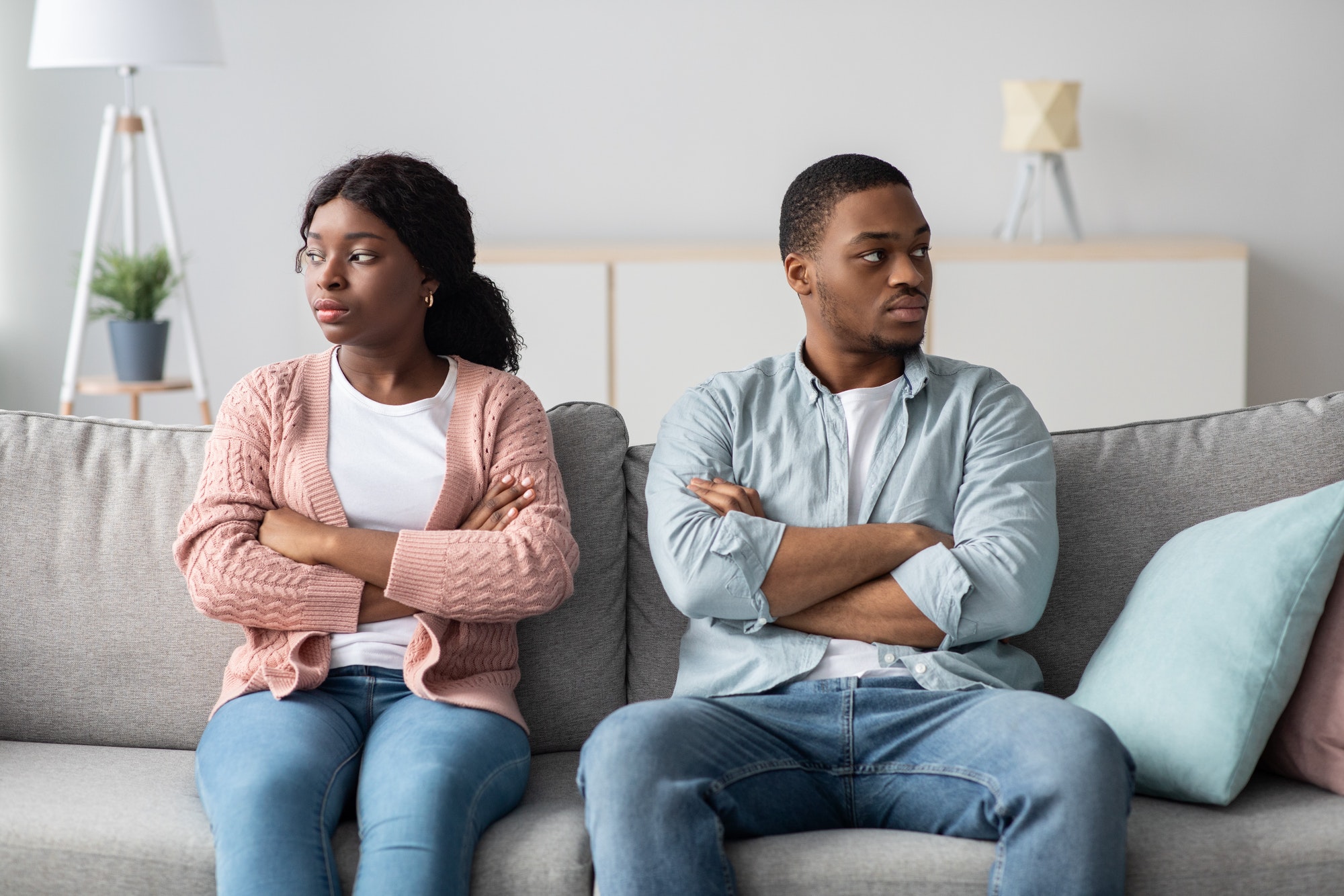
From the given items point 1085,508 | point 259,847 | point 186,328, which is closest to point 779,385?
point 1085,508

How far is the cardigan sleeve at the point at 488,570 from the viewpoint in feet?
5.19

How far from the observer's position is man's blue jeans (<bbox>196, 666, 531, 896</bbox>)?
4.35 ft

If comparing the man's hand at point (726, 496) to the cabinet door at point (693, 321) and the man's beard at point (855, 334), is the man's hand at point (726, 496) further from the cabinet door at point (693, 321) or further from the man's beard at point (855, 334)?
the cabinet door at point (693, 321)

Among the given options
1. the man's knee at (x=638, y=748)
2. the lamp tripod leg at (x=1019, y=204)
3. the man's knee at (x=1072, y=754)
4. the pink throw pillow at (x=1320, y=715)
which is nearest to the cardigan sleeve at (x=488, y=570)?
the man's knee at (x=638, y=748)

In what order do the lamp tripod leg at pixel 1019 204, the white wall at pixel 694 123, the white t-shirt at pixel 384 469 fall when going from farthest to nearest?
the white wall at pixel 694 123
the lamp tripod leg at pixel 1019 204
the white t-shirt at pixel 384 469

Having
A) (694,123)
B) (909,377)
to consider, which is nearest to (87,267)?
(694,123)

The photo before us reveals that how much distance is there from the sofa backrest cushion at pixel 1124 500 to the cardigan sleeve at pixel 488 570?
0.77 feet

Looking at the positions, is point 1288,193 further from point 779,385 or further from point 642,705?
point 642,705

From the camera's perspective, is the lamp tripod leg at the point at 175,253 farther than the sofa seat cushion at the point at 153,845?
Yes

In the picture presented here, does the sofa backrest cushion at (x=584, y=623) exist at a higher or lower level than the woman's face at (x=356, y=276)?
lower

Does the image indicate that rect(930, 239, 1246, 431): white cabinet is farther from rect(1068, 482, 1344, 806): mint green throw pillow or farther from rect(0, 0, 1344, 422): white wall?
rect(1068, 482, 1344, 806): mint green throw pillow

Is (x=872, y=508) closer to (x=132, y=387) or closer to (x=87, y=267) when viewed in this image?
(x=132, y=387)

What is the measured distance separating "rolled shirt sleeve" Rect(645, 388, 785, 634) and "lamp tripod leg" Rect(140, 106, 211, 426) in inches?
90.1

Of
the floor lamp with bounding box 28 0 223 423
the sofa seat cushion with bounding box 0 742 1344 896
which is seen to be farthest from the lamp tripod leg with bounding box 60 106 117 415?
the sofa seat cushion with bounding box 0 742 1344 896
